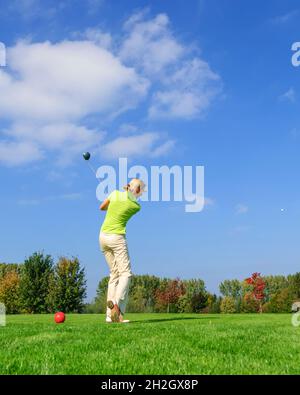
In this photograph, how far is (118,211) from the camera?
10992mm

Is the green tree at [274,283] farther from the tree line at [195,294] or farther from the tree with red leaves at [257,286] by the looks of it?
the tree with red leaves at [257,286]

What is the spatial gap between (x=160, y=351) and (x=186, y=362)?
0.70 metres

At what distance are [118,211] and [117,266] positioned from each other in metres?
1.25

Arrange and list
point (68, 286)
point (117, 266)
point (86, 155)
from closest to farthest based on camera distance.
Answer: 1. point (117, 266)
2. point (86, 155)
3. point (68, 286)

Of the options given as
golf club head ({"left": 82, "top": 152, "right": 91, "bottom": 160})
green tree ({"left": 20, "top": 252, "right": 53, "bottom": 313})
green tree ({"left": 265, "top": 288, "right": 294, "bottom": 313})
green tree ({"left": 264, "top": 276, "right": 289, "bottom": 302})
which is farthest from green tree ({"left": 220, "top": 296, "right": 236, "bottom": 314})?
golf club head ({"left": 82, "top": 152, "right": 91, "bottom": 160})

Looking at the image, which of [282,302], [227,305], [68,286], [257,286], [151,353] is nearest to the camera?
[151,353]

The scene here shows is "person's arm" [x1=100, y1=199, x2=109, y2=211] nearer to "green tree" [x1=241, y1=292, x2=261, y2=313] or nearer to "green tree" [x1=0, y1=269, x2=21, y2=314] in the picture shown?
"green tree" [x1=0, y1=269, x2=21, y2=314]

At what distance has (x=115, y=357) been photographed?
16.8 feet

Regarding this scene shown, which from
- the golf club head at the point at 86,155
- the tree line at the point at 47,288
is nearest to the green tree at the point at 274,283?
the tree line at the point at 47,288

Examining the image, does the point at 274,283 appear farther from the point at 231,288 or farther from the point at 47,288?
the point at 47,288

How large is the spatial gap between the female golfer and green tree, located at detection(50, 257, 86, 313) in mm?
42632

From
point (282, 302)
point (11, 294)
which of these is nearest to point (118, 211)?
point (282, 302)
